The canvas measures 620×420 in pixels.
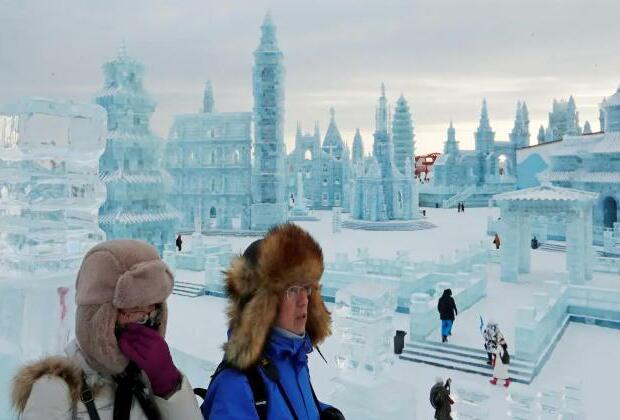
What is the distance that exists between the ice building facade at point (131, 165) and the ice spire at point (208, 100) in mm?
21592

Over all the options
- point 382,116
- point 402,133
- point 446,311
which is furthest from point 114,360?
point 402,133

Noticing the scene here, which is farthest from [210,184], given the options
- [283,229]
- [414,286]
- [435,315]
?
[283,229]

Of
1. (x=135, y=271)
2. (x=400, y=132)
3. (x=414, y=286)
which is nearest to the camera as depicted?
(x=135, y=271)

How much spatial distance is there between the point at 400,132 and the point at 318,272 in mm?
52490

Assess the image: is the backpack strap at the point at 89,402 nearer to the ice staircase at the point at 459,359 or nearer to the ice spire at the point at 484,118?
the ice staircase at the point at 459,359

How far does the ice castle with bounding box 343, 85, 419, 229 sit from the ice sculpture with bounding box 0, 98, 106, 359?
36080 millimetres

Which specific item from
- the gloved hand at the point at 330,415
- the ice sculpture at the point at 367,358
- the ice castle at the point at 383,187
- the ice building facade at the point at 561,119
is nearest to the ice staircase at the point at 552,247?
the ice castle at the point at 383,187

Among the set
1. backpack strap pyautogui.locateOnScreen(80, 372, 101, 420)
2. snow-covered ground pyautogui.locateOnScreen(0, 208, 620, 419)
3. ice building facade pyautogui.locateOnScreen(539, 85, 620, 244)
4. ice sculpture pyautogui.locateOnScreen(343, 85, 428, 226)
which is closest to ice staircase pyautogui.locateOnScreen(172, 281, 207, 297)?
snow-covered ground pyautogui.locateOnScreen(0, 208, 620, 419)

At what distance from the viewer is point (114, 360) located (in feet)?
7.25

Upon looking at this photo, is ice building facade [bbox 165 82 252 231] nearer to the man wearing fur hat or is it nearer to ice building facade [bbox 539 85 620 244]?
ice building facade [bbox 539 85 620 244]

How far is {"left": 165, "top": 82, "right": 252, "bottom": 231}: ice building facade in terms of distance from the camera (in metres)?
39.0

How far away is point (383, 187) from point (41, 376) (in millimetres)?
40594

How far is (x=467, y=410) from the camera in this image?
23.3 feet

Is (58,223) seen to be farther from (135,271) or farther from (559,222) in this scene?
(559,222)
